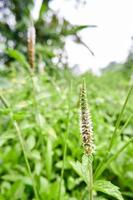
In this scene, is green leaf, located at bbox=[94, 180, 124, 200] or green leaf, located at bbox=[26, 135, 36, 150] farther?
green leaf, located at bbox=[26, 135, 36, 150]

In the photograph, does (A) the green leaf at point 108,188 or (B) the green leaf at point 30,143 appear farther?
(B) the green leaf at point 30,143

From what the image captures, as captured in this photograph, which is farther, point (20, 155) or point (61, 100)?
point (61, 100)

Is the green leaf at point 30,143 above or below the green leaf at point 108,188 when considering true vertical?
above

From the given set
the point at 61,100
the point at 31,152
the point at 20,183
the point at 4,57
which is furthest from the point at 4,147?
the point at 4,57

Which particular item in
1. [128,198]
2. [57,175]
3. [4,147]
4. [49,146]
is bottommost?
[128,198]

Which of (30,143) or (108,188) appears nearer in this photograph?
(108,188)

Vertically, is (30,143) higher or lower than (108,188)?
higher

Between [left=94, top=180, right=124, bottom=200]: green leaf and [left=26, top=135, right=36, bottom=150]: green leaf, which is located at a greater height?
[left=26, top=135, right=36, bottom=150]: green leaf

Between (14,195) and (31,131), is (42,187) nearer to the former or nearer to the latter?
(14,195)
